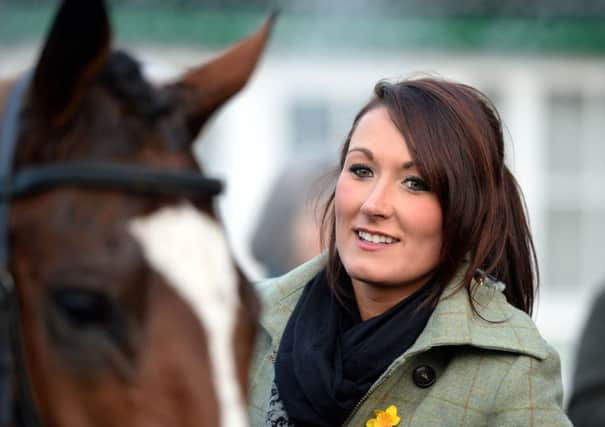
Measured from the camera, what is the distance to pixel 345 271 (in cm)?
300

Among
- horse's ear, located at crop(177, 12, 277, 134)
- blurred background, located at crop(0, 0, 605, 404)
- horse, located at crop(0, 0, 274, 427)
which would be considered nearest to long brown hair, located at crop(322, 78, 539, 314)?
horse's ear, located at crop(177, 12, 277, 134)

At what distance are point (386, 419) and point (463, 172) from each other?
606 mm

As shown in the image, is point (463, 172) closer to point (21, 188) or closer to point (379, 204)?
point (379, 204)

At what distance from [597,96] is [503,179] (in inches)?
304

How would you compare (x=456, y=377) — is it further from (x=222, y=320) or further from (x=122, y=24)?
(x=122, y=24)

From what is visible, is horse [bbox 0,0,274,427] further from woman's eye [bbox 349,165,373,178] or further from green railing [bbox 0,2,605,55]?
green railing [bbox 0,2,605,55]

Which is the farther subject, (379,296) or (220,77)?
(379,296)

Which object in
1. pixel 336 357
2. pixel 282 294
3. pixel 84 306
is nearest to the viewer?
pixel 84 306

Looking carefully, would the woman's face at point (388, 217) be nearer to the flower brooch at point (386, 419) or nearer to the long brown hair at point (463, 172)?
the long brown hair at point (463, 172)

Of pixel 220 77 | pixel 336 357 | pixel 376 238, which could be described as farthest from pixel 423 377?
pixel 220 77

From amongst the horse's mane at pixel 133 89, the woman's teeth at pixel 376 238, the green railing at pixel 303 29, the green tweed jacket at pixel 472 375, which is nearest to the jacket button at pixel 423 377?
the green tweed jacket at pixel 472 375

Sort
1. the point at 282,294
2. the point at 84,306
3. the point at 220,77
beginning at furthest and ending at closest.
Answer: the point at 282,294 < the point at 220,77 < the point at 84,306

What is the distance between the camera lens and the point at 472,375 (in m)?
2.69

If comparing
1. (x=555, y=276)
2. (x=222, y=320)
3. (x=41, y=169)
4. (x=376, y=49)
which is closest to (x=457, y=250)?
(x=222, y=320)
